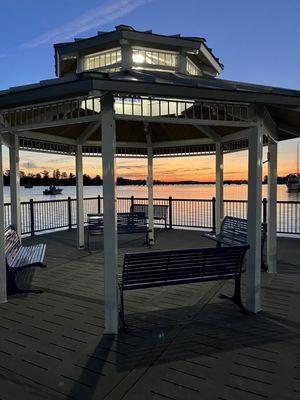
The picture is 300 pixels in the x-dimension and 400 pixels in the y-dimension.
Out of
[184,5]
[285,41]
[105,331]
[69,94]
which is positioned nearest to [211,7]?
[184,5]

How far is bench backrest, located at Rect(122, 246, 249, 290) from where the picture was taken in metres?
3.81

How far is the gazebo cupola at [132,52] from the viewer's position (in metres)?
7.43

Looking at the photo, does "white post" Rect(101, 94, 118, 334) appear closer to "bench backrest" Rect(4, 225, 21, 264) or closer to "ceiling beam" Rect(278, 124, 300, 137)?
"bench backrest" Rect(4, 225, 21, 264)

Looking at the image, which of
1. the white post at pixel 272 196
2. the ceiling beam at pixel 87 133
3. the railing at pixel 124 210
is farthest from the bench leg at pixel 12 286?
the railing at pixel 124 210

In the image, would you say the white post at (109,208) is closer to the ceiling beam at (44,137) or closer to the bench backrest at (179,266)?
the bench backrest at (179,266)

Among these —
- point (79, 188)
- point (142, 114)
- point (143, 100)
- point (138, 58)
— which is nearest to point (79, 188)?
point (79, 188)

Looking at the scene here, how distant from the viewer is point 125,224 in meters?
9.78

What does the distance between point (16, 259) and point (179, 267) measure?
10.6 feet

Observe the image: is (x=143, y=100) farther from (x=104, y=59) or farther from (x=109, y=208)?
(x=104, y=59)

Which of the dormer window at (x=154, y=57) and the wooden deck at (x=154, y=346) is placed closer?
the wooden deck at (x=154, y=346)

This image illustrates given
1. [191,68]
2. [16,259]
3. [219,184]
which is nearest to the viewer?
[16,259]

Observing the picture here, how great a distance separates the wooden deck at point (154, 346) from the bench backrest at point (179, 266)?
1.77 ft

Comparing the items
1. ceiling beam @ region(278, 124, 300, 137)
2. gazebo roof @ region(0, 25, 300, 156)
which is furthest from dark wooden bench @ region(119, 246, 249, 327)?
ceiling beam @ region(278, 124, 300, 137)

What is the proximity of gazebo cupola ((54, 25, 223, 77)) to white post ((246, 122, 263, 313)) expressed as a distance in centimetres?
417
